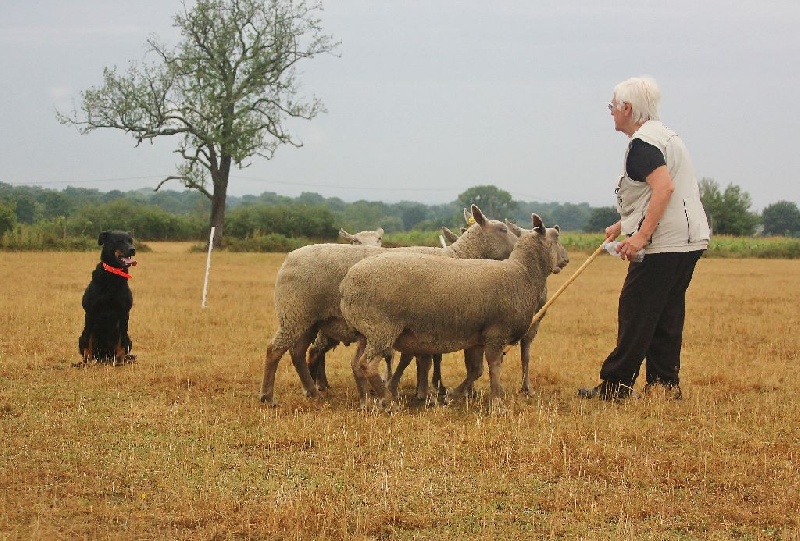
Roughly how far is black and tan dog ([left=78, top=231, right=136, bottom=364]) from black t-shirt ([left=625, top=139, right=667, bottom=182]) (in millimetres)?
6119

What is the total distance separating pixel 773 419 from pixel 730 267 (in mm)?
31149

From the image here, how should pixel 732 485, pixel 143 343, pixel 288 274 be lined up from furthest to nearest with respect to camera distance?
pixel 143 343 < pixel 288 274 < pixel 732 485

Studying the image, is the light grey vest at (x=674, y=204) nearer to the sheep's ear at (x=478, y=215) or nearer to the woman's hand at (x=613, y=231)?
the woman's hand at (x=613, y=231)

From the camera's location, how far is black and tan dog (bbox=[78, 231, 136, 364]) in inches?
443

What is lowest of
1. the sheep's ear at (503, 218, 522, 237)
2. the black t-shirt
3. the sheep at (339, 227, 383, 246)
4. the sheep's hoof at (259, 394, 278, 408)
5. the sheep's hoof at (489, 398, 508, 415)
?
the sheep's hoof at (259, 394, 278, 408)

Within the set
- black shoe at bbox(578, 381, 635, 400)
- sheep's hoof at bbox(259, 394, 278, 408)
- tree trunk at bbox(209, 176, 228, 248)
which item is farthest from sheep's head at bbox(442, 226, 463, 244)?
tree trunk at bbox(209, 176, 228, 248)

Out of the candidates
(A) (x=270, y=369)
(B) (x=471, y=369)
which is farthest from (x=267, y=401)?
(B) (x=471, y=369)

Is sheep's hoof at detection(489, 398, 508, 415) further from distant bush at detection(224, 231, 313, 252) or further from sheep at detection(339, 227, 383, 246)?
distant bush at detection(224, 231, 313, 252)

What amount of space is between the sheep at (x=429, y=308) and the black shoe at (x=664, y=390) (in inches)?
56.9

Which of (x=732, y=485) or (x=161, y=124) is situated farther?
(x=161, y=124)

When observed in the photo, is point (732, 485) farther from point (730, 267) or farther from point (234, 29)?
point (234, 29)

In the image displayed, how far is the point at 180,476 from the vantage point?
6.28m

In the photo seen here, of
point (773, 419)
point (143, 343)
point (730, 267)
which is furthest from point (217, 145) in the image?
point (773, 419)

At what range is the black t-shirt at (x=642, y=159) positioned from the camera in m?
8.70
